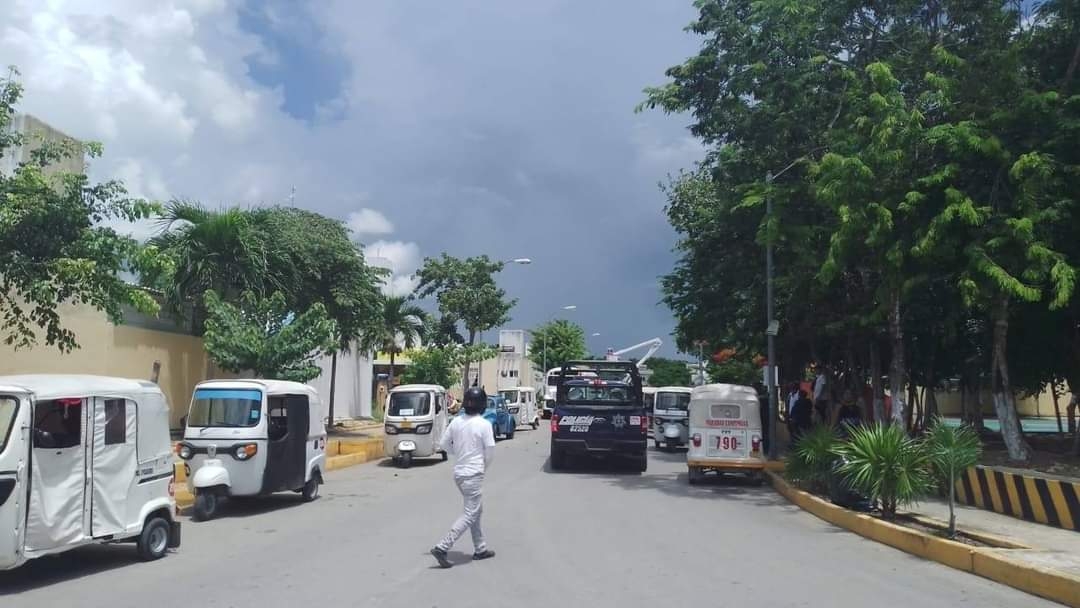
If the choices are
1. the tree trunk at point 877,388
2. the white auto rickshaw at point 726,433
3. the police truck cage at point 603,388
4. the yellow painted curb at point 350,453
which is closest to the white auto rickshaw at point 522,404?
the yellow painted curb at point 350,453

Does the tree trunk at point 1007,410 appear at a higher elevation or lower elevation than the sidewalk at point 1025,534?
higher

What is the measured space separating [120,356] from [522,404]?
82.5ft

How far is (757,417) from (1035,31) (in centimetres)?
878

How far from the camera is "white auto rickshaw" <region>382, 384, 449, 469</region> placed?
22.8 metres

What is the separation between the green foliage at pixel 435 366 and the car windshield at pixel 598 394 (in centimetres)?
1665

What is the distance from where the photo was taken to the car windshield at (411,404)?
2297 centimetres

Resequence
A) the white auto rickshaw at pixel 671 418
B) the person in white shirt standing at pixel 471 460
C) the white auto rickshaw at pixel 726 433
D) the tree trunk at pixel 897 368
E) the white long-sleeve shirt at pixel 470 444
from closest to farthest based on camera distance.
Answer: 1. the person in white shirt standing at pixel 471 460
2. the white long-sleeve shirt at pixel 470 444
3. the tree trunk at pixel 897 368
4. the white auto rickshaw at pixel 726 433
5. the white auto rickshaw at pixel 671 418

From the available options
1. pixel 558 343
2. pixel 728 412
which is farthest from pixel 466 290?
pixel 558 343

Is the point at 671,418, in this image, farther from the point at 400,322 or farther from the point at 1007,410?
the point at 1007,410

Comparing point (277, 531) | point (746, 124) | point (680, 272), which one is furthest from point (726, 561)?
point (680, 272)

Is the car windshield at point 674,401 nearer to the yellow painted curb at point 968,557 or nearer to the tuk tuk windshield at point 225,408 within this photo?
the yellow painted curb at point 968,557

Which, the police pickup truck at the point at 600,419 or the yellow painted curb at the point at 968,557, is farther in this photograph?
the police pickup truck at the point at 600,419

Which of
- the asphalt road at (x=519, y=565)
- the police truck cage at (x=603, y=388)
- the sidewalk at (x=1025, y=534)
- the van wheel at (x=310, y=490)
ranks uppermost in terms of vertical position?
the police truck cage at (x=603, y=388)

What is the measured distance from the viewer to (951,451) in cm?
1139
